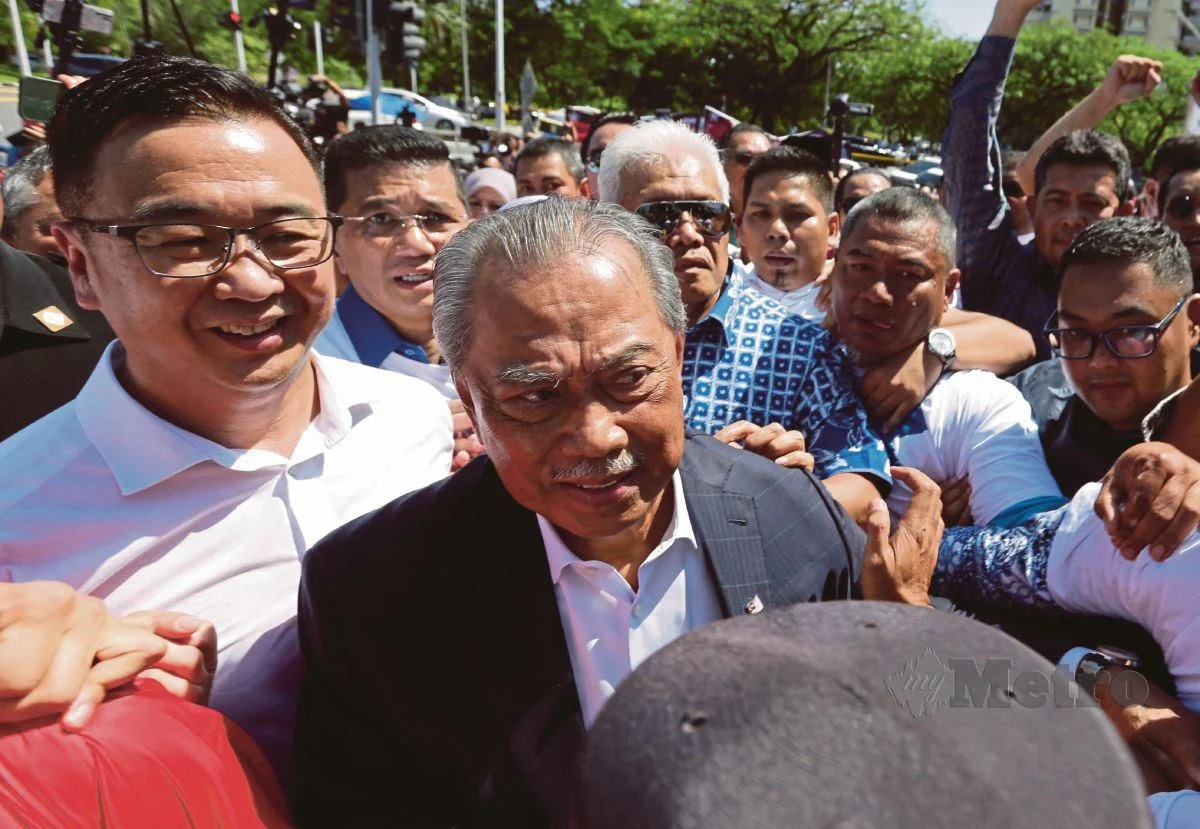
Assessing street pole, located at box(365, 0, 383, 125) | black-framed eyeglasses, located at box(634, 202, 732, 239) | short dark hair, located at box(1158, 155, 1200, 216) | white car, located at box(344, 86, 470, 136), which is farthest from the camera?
white car, located at box(344, 86, 470, 136)

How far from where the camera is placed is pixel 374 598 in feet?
4.91

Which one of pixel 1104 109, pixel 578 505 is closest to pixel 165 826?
pixel 578 505

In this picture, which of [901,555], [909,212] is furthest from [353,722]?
[909,212]

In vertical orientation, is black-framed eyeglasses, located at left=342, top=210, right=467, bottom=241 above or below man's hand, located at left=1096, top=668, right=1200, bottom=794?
above

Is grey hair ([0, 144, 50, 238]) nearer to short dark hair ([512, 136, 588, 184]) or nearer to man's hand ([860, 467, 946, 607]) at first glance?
short dark hair ([512, 136, 588, 184])

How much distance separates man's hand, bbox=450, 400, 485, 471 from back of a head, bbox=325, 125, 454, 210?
3.52ft

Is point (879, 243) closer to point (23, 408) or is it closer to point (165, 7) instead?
point (23, 408)

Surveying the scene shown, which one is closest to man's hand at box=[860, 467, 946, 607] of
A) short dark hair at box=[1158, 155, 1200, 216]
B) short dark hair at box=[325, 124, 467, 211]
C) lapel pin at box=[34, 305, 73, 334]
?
short dark hair at box=[325, 124, 467, 211]

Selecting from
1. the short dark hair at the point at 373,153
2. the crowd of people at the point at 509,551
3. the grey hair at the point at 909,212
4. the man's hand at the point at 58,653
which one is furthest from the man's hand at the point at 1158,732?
the short dark hair at the point at 373,153

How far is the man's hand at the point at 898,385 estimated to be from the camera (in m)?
2.67

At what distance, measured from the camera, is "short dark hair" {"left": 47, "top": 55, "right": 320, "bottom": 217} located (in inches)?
61.4

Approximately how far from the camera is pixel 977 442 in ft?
8.59

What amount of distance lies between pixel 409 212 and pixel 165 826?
2202 mm

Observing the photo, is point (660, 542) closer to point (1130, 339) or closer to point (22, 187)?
point (1130, 339)
